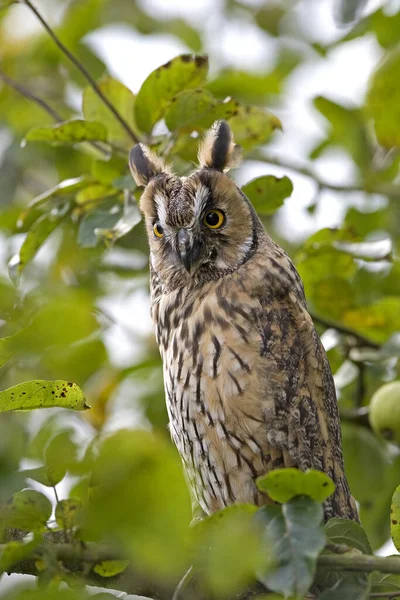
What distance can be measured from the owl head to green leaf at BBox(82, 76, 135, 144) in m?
0.21

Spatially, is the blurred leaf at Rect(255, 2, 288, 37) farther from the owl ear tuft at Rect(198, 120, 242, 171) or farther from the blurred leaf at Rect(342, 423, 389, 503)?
the blurred leaf at Rect(342, 423, 389, 503)

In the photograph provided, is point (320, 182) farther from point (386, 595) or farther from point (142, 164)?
Answer: point (386, 595)

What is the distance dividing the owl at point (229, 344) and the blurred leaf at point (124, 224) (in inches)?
4.6

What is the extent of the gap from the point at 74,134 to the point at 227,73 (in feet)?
5.62

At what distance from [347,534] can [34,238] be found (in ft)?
5.03

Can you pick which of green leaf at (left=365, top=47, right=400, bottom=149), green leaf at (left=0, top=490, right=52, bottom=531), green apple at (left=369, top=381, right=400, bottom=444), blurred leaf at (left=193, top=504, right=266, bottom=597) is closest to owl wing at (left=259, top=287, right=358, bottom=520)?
green apple at (left=369, top=381, right=400, bottom=444)

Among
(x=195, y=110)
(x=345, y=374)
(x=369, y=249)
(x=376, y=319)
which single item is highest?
(x=195, y=110)

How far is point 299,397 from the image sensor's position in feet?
8.33

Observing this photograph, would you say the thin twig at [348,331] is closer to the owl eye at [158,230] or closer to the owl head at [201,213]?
the owl head at [201,213]

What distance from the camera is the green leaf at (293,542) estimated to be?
4.63 feet

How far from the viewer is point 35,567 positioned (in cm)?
166

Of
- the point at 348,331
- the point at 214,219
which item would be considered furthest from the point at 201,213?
the point at 348,331

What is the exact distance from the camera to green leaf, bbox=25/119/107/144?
264 cm

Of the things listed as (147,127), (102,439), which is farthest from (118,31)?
(102,439)
